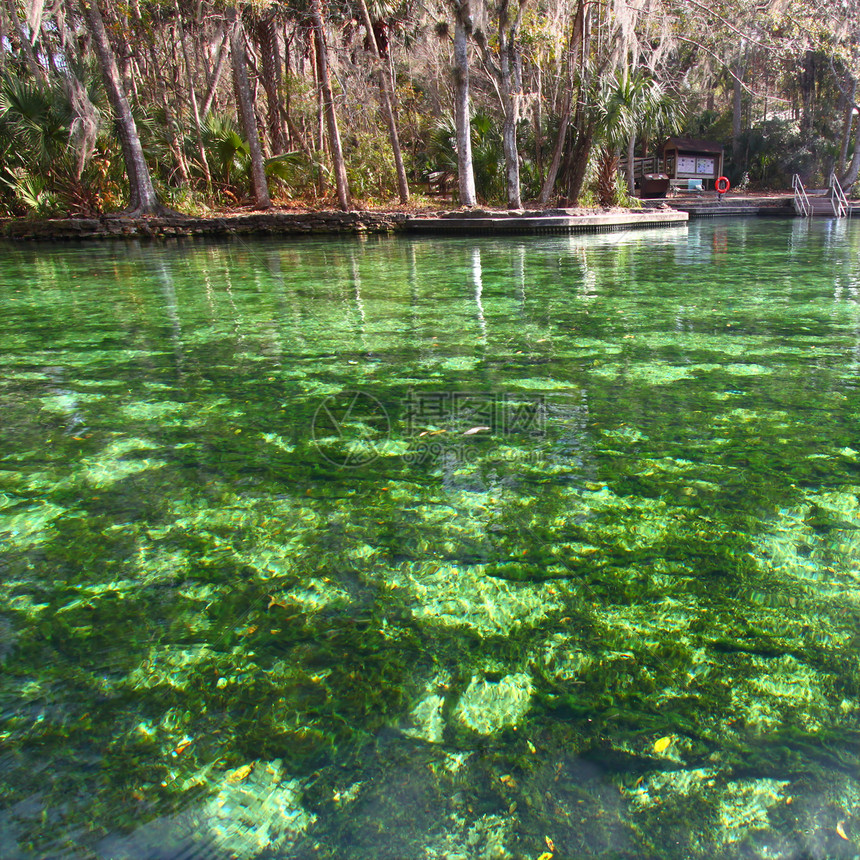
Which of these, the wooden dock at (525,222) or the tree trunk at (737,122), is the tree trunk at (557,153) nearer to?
the wooden dock at (525,222)

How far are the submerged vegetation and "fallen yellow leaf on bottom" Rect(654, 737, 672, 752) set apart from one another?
43.6 ft

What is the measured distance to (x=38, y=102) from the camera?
13344mm

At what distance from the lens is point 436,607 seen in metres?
1.66

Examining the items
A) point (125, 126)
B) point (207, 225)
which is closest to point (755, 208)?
point (207, 225)

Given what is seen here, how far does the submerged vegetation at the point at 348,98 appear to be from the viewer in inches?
517

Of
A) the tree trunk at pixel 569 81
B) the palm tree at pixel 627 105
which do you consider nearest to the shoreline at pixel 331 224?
the palm tree at pixel 627 105

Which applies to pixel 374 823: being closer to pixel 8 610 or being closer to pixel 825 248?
pixel 8 610

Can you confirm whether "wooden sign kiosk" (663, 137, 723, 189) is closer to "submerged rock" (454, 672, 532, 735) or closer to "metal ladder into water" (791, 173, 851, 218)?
"metal ladder into water" (791, 173, 851, 218)

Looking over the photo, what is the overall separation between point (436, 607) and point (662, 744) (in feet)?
2.00

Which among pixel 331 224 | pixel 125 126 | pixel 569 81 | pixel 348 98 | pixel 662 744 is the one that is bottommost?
pixel 662 744

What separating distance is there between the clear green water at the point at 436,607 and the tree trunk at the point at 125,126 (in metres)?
11.4

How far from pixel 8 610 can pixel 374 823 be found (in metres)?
1.17

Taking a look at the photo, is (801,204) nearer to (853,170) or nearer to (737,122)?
(853,170)

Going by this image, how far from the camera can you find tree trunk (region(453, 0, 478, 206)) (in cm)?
1271
